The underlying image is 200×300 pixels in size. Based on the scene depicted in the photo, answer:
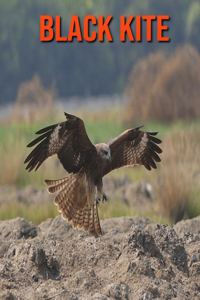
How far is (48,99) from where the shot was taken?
2419 centimetres

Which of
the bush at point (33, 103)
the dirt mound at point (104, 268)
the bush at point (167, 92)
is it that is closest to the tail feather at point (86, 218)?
the dirt mound at point (104, 268)

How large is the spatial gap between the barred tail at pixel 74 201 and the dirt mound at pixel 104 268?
323 millimetres

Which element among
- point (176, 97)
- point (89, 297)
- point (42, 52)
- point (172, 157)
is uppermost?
point (42, 52)

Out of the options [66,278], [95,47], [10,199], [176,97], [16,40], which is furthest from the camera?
[95,47]

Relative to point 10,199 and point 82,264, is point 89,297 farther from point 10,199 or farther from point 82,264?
point 10,199

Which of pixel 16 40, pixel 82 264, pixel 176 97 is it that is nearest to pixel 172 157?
pixel 82 264

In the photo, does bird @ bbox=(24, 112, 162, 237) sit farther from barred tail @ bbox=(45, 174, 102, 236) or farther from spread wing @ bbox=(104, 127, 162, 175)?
spread wing @ bbox=(104, 127, 162, 175)

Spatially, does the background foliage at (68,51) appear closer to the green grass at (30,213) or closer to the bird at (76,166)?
the green grass at (30,213)

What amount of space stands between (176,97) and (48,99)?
577 centimetres

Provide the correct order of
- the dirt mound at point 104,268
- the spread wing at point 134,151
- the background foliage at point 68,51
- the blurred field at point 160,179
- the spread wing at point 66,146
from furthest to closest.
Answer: the background foliage at point 68,51 → the blurred field at point 160,179 → the spread wing at point 134,151 → the spread wing at point 66,146 → the dirt mound at point 104,268

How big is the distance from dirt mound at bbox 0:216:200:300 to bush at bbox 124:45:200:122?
600 inches

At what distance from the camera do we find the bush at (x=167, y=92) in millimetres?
20125

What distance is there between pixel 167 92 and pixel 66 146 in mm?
15458

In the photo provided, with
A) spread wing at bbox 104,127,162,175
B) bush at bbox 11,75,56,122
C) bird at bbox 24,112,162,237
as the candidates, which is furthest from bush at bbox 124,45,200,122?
bird at bbox 24,112,162,237
